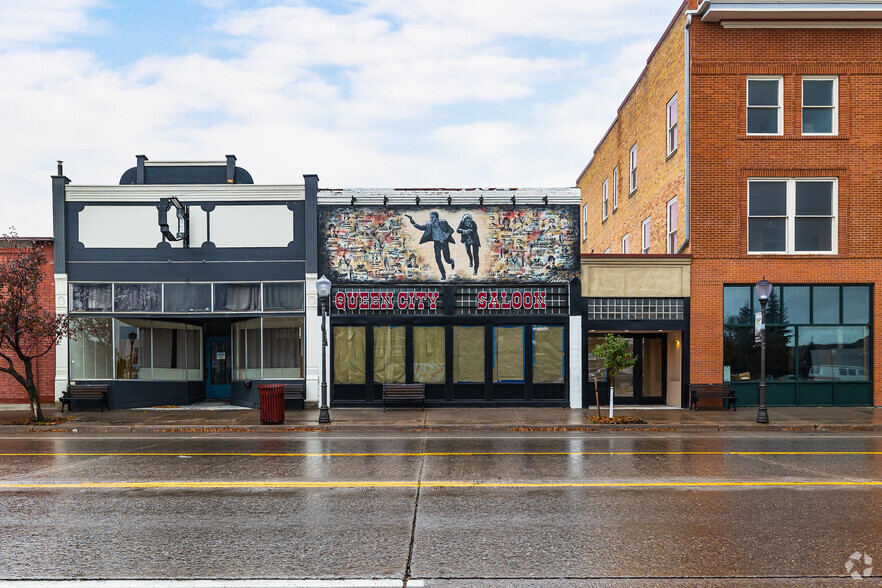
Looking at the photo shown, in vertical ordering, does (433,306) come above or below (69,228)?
below

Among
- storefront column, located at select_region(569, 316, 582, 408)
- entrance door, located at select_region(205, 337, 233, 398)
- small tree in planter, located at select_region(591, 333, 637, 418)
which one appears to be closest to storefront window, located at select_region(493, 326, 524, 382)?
storefront column, located at select_region(569, 316, 582, 408)

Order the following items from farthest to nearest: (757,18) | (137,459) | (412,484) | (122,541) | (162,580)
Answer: (757,18) → (137,459) → (412,484) → (122,541) → (162,580)

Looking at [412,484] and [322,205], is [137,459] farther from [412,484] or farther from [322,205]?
[322,205]

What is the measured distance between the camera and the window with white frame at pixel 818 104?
18.5 metres

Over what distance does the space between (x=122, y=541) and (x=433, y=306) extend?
42.8 feet

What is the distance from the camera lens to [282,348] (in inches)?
759

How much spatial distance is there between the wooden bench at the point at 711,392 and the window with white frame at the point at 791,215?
440 cm

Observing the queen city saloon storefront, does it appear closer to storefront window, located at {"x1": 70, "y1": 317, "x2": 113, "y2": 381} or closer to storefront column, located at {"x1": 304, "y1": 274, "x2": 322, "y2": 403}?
storefront column, located at {"x1": 304, "y1": 274, "x2": 322, "y2": 403}

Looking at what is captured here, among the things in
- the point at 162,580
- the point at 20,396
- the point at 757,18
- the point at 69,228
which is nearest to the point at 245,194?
the point at 69,228

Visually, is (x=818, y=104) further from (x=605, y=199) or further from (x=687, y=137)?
(x=605, y=199)

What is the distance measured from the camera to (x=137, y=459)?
1124 cm

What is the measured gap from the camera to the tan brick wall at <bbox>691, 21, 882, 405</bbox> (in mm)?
18344

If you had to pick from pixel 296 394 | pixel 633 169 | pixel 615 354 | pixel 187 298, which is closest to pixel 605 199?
pixel 633 169

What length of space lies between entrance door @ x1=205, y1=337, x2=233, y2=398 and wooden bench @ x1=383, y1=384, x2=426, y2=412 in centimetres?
701
